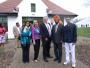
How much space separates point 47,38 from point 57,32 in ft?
2.65

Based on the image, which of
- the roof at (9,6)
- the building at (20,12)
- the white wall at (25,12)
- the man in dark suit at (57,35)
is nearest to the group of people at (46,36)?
the man in dark suit at (57,35)

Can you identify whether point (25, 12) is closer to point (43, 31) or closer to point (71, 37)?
point (43, 31)

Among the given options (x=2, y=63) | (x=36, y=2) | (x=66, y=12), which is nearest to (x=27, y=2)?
(x=36, y=2)

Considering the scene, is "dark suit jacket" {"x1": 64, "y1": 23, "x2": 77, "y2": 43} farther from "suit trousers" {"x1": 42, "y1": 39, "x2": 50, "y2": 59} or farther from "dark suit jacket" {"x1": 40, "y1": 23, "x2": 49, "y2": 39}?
"suit trousers" {"x1": 42, "y1": 39, "x2": 50, "y2": 59}

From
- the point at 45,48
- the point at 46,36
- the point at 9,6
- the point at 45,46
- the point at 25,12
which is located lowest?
the point at 45,48

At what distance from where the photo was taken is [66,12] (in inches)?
2092

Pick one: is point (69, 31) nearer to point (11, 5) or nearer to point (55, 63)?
point (55, 63)

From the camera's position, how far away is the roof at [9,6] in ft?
152

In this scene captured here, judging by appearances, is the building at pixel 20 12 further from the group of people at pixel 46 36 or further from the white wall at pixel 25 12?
the group of people at pixel 46 36

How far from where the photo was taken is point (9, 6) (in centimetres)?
4853

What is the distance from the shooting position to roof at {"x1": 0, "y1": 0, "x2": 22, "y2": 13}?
46.4 m

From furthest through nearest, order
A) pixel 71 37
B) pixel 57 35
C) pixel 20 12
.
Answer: pixel 20 12 < pixel 57 35 < pixel 71 37

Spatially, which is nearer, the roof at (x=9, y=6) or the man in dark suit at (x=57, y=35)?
the man in dark suit at (x=57, y=35)

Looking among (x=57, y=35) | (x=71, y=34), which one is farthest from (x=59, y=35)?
(x=71, y=34)
